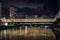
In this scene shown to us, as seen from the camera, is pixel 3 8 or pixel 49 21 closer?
pixel 49 21

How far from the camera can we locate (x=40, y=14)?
215 ft

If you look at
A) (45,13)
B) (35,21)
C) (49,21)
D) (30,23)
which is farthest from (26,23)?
(45,13)

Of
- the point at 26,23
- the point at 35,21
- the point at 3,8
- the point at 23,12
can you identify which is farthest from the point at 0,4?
the point at 35,21

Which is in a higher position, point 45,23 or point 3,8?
point 3,8

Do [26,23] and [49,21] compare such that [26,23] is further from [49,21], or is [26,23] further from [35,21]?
[49,21]

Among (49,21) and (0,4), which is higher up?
(0,4)

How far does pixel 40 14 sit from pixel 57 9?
712 centimetres

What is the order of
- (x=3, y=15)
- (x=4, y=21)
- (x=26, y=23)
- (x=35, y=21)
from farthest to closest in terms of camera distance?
(x=3, y=15) < (x=26, y=23) < (x=35, y=21) < (x=4, y=21)

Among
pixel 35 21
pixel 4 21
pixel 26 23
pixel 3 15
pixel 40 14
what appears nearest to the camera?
pixel 4 21

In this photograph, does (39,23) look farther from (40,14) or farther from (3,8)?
(3,8)

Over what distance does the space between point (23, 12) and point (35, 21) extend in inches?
564

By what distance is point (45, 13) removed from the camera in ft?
211

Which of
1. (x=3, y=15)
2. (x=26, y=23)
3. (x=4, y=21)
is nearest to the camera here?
(x=4, y=21)

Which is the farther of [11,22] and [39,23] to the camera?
[39,23]
